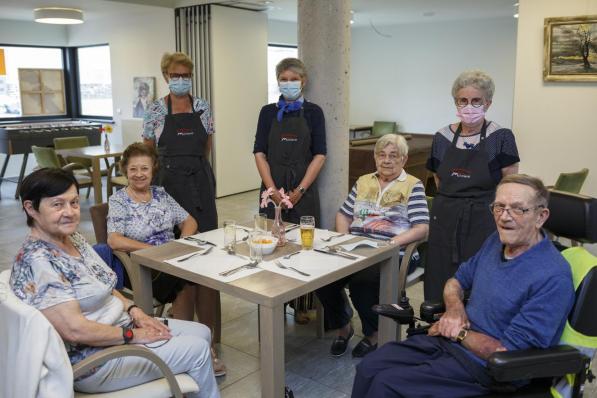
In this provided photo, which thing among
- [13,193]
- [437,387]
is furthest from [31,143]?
[437,387]

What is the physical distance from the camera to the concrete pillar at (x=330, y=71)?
3.44 meters

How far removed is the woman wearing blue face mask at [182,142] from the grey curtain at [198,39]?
3.91m

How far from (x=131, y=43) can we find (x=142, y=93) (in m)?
0.78

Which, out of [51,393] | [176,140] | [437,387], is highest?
[176,140]

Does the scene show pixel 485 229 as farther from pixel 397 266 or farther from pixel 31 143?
pixel 31 143

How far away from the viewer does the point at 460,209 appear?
2770mm

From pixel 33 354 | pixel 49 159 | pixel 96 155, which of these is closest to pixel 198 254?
pixel 33 354

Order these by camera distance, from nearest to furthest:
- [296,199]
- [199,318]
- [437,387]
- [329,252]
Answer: [437,387]
[329,252]
[199,318]
[296,199]

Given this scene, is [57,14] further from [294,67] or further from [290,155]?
[290,155]

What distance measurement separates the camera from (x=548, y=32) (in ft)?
15.9

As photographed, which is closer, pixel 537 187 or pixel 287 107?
pixel 537 187

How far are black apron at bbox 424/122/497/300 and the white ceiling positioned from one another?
512 centimetres

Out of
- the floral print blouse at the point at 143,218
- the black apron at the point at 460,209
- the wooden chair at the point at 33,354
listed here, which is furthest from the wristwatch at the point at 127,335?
the black apron at the point at 460,209

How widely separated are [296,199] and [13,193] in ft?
21.1
